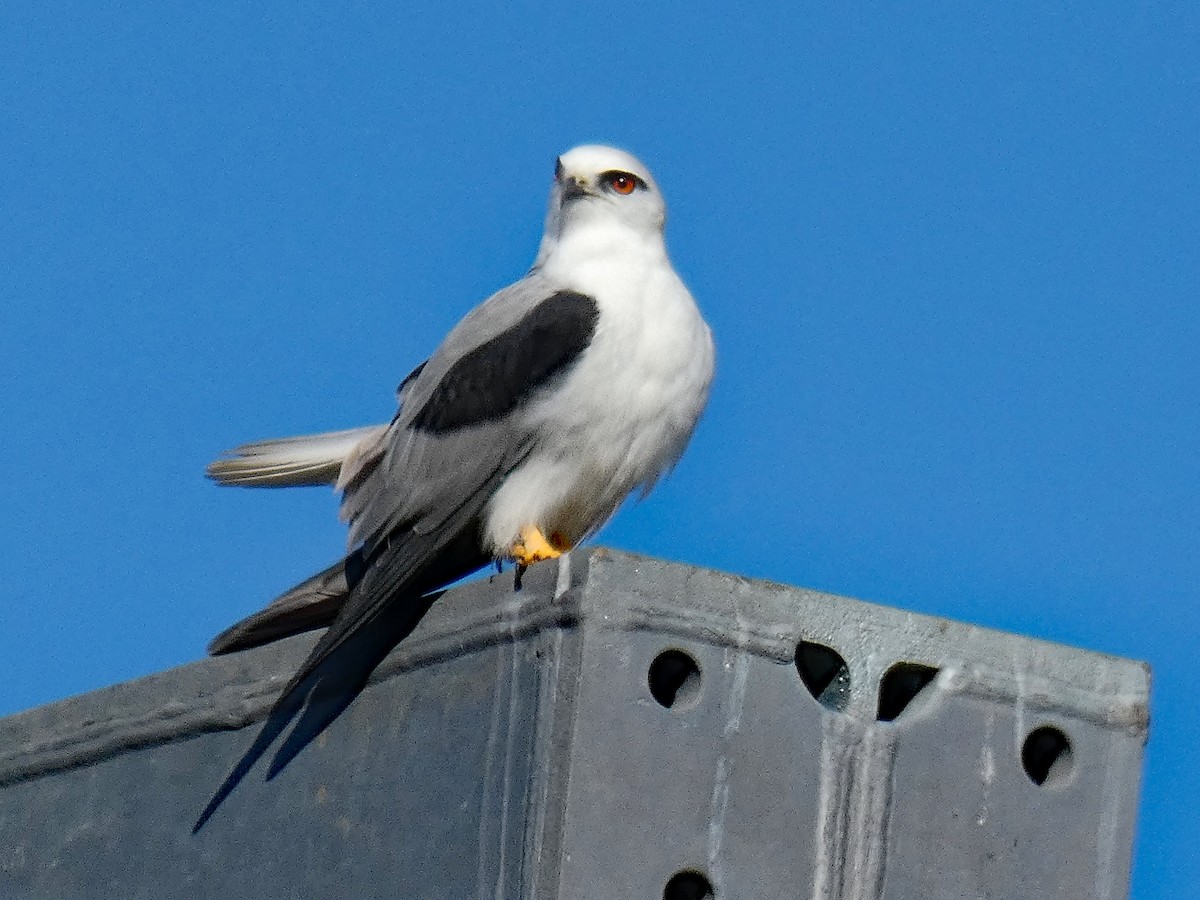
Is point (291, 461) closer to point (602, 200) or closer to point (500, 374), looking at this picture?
point (500, 374)

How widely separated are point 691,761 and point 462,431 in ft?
6.02

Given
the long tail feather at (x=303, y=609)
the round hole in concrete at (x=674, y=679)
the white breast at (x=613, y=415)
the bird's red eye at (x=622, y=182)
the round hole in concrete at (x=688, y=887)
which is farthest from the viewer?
the bird's red eye at (x=622, y=182)

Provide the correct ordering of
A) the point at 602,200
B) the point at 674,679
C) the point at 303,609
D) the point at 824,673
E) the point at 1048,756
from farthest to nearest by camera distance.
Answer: the point at 602,200 → the point at 303,609 → the point at 1048,756 → the point at 824,673 → the point at 674,679

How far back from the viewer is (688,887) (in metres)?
3.55

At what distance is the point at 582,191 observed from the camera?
20.8 feet

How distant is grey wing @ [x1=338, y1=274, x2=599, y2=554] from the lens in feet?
16.9

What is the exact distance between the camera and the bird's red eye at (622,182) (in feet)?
20.8

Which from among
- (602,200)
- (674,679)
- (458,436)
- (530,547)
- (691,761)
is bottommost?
(691,761)

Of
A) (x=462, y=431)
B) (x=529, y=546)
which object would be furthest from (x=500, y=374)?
(x=529, y=546)

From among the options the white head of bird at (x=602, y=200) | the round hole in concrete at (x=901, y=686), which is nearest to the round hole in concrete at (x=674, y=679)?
the round hole in concrete at (x=901, y=686)

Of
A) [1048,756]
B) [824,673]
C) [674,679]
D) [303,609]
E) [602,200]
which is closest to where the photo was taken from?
[674,679]

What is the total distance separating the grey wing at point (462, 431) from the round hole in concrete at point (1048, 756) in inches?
66.0

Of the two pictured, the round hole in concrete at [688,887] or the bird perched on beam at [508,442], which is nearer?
the round hole in concrete at [688,887]

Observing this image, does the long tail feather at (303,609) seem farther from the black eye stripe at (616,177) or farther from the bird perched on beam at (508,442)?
the black eye stripe at (616,177)
